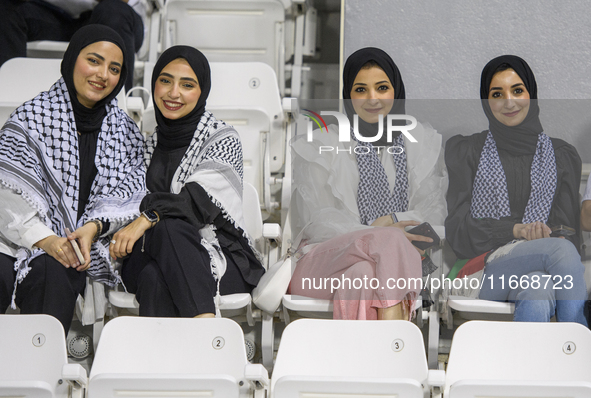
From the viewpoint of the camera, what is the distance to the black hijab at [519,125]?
85.7 inches

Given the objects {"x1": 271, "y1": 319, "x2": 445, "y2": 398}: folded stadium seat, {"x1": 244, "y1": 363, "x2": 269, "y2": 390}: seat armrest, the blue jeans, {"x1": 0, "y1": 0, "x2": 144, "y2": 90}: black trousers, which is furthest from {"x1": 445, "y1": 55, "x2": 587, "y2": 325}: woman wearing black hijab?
{"x1": 0, "y1": 0, "x2": 144, "y2": 90}: black trousers

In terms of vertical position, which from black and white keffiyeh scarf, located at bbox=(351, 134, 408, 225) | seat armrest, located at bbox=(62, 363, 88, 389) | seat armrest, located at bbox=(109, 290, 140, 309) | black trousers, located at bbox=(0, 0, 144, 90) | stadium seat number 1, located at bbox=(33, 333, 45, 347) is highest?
black trousers, located at bbox=(0, 0, 144, 90)

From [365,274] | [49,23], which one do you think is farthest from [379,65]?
[49,23]

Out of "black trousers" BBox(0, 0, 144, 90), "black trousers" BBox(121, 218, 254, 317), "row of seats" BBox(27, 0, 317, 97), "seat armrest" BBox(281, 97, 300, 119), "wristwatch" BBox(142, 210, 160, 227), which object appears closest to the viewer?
"black trousers" BBox(121, 218, 254, 317)

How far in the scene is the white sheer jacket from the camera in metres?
2.12

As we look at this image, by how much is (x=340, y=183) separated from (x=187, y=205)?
446 mm

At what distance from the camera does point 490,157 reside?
85.7 inches

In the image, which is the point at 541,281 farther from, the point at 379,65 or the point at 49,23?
the point at 49,23

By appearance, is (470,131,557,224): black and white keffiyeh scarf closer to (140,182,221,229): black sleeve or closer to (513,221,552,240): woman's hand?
(513,221,552,240): woman's hand

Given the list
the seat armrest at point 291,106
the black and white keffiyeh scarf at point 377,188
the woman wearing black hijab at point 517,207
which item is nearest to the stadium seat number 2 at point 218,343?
the black and white keffiyeh scarf at point 377,188

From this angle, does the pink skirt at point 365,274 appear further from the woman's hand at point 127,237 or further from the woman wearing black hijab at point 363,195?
the woman's hand at point 127,237

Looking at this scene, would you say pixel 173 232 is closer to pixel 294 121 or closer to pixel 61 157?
pixel 61 157

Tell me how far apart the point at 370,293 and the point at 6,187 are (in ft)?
3.34

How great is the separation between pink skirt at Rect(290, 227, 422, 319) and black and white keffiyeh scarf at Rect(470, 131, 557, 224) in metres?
0.29
